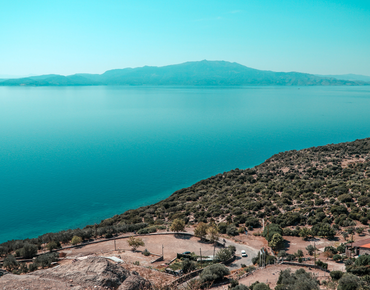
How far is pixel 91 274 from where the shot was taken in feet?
30.8

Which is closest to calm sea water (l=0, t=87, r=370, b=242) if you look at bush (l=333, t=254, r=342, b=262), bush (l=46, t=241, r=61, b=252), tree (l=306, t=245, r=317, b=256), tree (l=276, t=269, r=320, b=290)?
bush (l=46, t=241, r=61, b=252)

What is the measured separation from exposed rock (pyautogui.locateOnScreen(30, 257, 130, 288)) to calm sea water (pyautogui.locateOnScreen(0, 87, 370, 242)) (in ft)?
85.3

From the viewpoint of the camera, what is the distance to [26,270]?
694 inches

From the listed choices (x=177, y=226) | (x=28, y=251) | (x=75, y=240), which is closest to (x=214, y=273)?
(x=177, y=226)

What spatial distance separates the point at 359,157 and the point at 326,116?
74.8 metres

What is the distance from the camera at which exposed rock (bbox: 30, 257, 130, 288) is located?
29.7ft

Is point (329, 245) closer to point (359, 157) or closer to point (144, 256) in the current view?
point (144, 256)

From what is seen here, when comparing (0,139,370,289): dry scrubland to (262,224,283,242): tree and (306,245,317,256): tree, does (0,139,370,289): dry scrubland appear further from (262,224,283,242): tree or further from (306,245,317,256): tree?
(306,245,317,256): tree

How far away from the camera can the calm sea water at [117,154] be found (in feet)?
125

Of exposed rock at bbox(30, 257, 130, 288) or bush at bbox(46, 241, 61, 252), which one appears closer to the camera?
exposed rock at bbox(30, 257, 130, 288)

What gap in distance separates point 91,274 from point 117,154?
5381 cm

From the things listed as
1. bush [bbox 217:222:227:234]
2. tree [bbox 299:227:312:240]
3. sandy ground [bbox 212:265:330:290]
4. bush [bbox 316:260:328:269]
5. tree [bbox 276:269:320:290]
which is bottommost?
bush [bbox 217:222:227:234]

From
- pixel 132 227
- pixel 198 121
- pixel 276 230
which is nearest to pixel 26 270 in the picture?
pixel 132 227

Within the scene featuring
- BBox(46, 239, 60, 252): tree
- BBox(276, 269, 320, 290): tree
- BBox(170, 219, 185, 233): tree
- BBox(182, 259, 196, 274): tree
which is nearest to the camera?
BBox(276, 269, 320, 290): tree
